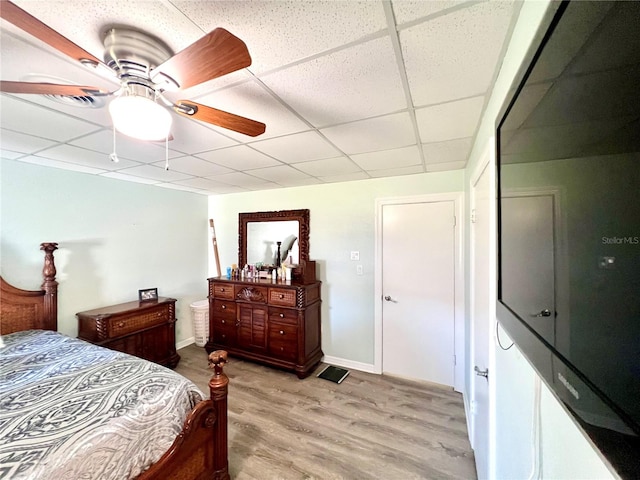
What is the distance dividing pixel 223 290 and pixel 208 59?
3008 millimetres

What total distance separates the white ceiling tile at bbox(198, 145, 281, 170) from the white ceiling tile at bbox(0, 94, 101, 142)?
0.78 m

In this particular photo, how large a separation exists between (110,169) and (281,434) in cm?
306

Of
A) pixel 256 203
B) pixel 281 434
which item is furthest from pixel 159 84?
pixel 256 203

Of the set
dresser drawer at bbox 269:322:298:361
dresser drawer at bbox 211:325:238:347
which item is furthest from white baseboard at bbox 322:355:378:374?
dresser drawer at bbox 211:325:238:347

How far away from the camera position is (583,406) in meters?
0.42

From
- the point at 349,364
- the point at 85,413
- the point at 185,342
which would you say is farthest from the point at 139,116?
the point at 185,342

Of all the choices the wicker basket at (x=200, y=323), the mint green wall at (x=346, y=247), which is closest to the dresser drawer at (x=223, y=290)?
the wicker basket at (x=200, y=323)

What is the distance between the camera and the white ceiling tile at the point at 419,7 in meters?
0.83

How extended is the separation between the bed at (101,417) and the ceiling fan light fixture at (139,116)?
1.32m

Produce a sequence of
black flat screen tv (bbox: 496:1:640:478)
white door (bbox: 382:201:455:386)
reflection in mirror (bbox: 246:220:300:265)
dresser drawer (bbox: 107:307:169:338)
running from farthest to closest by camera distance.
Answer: reflection in mirror (bbox: 246:220:300:265)
white door (bbox: 382:201:455:386)
dresser drawer (bbox: 107:307:169:338)
black flat screen tv (bbox: 496:1:640:478)

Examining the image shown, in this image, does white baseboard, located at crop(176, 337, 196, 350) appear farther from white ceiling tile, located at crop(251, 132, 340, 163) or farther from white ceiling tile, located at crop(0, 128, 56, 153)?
white ceiling tile, located at crop(251, 132, 340, 163)

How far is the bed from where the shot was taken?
1.04 meters

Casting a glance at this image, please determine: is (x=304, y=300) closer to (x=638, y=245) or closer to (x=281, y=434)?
(x=281, y=434)

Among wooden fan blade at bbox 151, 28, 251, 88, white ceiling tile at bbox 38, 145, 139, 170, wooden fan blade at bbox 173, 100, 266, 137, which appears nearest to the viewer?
wooden fan blade at bbox 151, 28, 251, 88
